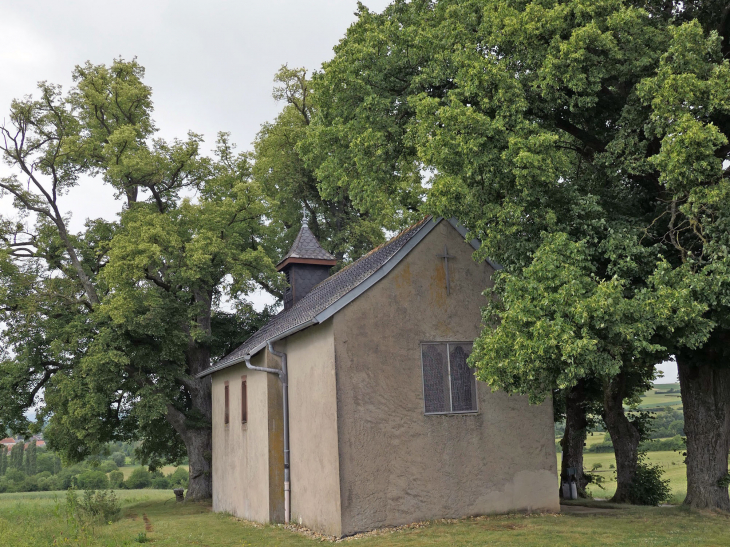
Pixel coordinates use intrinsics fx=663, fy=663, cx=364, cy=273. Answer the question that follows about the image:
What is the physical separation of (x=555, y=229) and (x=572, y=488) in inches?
431

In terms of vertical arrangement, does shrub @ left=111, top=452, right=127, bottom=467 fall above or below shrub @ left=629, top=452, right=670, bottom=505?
below

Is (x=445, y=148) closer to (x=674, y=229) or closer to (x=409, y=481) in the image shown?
(x=674, y=229)

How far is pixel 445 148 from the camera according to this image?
12.4 m

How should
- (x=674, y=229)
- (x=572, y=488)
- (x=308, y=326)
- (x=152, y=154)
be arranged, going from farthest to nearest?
(x=152, y=154), (x=572, y=488), (x=308, y=326), (x=674, y=229)

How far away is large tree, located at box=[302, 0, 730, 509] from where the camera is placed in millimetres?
10820

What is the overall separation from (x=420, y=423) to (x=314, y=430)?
2.31 m

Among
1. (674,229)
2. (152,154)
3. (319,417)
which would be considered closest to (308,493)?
(319,417)

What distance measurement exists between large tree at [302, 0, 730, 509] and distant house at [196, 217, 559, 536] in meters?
1.57

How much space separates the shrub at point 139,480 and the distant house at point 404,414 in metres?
43.7

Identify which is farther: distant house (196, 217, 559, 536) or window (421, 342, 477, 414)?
window (421, 342, 477, 414)

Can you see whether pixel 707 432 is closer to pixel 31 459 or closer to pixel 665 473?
pixel 665 473

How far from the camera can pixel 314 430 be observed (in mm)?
14219

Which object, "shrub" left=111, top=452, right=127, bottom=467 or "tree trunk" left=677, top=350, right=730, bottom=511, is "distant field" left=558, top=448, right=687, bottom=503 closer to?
"tree trunk" left=677, top=350, right=730, bottom=511

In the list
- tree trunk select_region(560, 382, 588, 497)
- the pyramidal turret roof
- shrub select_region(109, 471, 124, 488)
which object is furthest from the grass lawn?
shrub select_region(109, 471, 124, 488)
